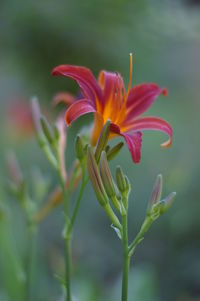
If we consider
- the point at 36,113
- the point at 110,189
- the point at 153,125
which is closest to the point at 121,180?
the point at 110,189

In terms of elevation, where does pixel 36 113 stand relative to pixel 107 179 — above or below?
above

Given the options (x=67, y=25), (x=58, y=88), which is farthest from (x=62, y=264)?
(x=67, y=25)

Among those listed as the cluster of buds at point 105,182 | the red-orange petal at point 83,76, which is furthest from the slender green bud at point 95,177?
the red-orange petal at point 83,76

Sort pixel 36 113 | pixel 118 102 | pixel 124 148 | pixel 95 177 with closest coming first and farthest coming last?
1. pixel 95 177
2. pixel 118 102
3. pixel 36 113
4. pixel 124 148

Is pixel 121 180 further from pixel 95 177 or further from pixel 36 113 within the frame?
pixel 36 113

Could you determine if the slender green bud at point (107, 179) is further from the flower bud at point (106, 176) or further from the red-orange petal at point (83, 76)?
the red-orange petal at point (83, 76)

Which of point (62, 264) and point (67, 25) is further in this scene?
point (67, 25)

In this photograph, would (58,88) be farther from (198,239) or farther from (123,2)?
(198,239)
